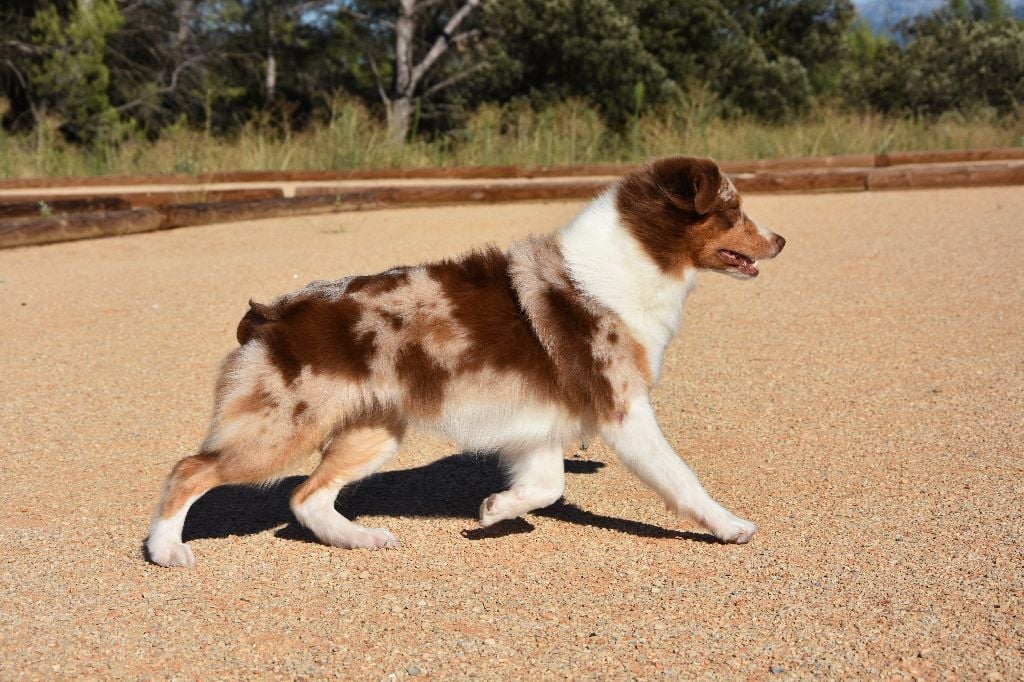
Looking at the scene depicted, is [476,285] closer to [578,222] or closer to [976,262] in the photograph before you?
[578,222]

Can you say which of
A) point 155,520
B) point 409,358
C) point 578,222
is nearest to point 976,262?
point 578,222

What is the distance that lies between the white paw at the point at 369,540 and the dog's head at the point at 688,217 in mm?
1574

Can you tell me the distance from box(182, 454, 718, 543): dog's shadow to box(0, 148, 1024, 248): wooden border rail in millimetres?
7798

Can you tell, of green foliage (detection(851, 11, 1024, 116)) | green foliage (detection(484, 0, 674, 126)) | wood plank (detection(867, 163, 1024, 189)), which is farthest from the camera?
green foliage (detection(851, 11, 1024, 116))

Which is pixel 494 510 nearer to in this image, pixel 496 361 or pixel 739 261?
pixel 496 361

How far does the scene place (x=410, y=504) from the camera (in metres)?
5.40

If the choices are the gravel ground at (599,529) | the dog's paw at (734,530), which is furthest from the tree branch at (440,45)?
the dog's paw at (734,530)

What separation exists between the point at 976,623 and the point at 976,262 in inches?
289

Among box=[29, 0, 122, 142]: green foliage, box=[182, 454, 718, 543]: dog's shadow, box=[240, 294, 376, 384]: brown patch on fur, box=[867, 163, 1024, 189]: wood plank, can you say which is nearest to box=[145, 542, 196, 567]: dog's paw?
box=[182, 454, 718, 543]: dog's shadow

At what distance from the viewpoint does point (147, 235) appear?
1311 centimetres

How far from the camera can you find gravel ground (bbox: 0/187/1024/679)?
372 centimetres

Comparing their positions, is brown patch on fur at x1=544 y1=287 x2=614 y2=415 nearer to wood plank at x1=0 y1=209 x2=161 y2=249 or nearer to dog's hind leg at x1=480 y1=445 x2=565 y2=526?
dog's hind leg at x1=480 y1=445 x2=565 y2=526

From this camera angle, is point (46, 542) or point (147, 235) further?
point (147, 235)

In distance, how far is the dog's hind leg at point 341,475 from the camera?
15.6 ft
